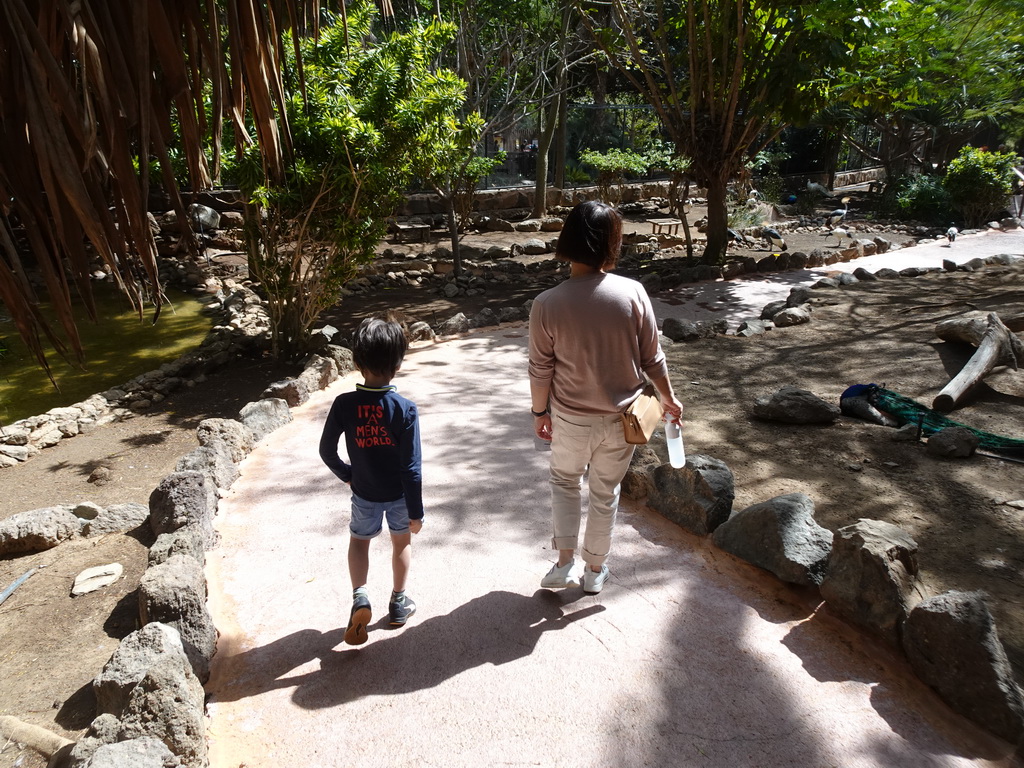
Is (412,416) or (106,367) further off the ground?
(412,416)

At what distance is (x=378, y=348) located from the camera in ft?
7.72

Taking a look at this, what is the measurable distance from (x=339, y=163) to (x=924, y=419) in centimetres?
462

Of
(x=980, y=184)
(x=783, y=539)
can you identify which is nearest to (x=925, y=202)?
(x=980, y=184)

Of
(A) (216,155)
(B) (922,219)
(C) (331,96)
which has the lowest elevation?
(B) (922,219)

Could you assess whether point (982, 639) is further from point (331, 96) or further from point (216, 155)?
point (331, 96)

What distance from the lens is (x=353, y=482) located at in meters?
2.49

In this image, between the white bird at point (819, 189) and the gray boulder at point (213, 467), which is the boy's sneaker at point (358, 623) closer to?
the gray boulder at point (213, 467)

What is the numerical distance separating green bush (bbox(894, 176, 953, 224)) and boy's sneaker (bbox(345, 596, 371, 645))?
17.9 meters

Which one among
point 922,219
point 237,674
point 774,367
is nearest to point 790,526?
point 237,674

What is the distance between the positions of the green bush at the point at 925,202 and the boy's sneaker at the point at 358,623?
58.6 feet

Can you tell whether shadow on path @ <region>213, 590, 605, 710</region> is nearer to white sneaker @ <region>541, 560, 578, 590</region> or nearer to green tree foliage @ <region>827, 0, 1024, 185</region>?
white sneaker @ <region>541, 560, 578, 590</region>

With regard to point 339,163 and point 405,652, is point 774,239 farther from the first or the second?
point 405,652

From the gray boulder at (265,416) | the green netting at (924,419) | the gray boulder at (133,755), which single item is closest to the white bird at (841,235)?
the green netting at (924,419)

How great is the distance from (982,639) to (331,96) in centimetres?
570
